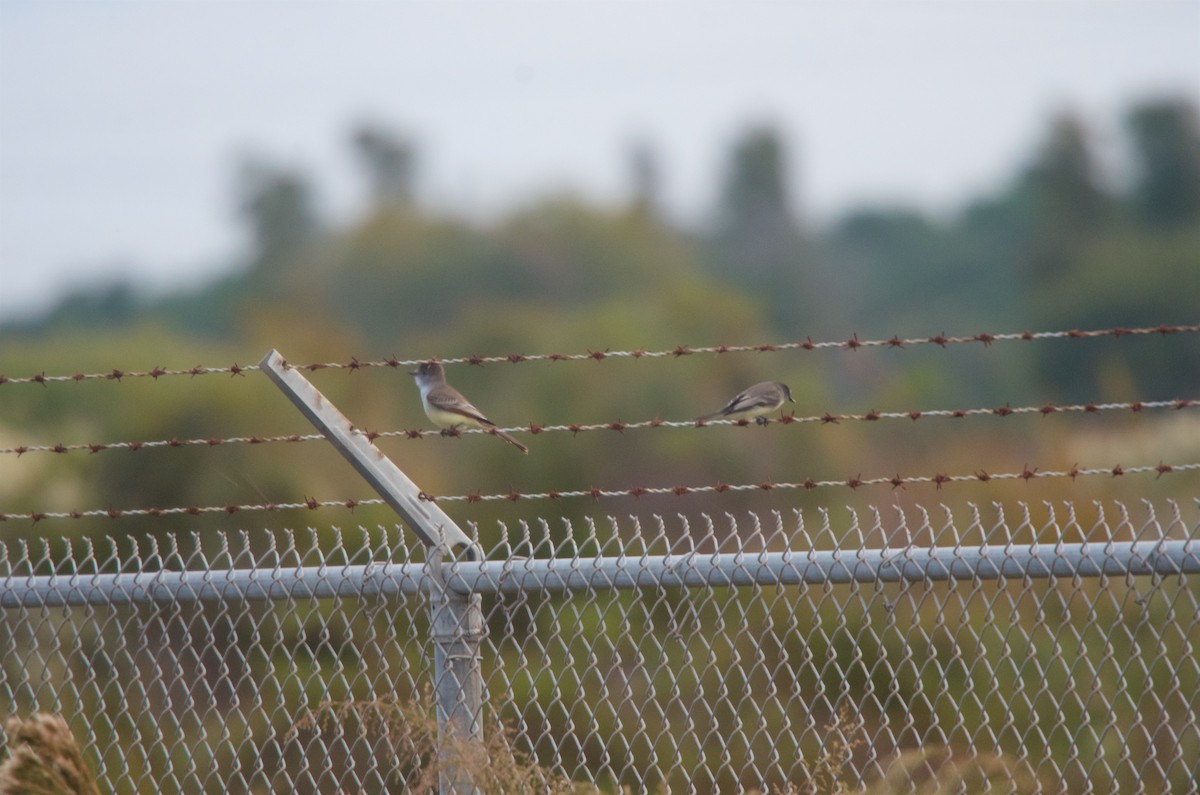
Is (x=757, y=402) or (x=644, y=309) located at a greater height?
(x=757, y=402)

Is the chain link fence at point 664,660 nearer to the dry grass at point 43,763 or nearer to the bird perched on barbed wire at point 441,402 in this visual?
the dry grass at point 43,763

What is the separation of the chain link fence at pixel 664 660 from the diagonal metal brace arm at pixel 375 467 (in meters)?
0.12

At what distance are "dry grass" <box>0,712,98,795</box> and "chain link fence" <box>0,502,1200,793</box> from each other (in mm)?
476

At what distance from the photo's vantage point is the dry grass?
3.83m

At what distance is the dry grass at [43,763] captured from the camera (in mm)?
3826

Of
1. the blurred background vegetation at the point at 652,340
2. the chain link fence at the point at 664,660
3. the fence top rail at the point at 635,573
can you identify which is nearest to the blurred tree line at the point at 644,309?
the blurred background vegetation at the point at 652,340

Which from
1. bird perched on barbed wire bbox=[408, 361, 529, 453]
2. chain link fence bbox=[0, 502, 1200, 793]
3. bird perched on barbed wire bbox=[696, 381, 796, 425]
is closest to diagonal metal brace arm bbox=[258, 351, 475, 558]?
chain link fence bbox=[0, 502, 1200, 793]

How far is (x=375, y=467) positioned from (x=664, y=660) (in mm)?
1048

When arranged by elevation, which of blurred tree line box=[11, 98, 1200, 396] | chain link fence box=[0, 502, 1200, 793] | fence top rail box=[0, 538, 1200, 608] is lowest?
blurred tree line box=[11, 98, 1200, 396]

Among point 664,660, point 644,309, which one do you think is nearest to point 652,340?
point 644,309

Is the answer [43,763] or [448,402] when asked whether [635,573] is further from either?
[448,402]

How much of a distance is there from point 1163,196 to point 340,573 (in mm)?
71776

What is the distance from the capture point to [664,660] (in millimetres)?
4418

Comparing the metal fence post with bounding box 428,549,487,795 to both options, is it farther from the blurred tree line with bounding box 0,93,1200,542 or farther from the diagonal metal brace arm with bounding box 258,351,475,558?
the blurred tree line with bounding box 0,93,1200,542
